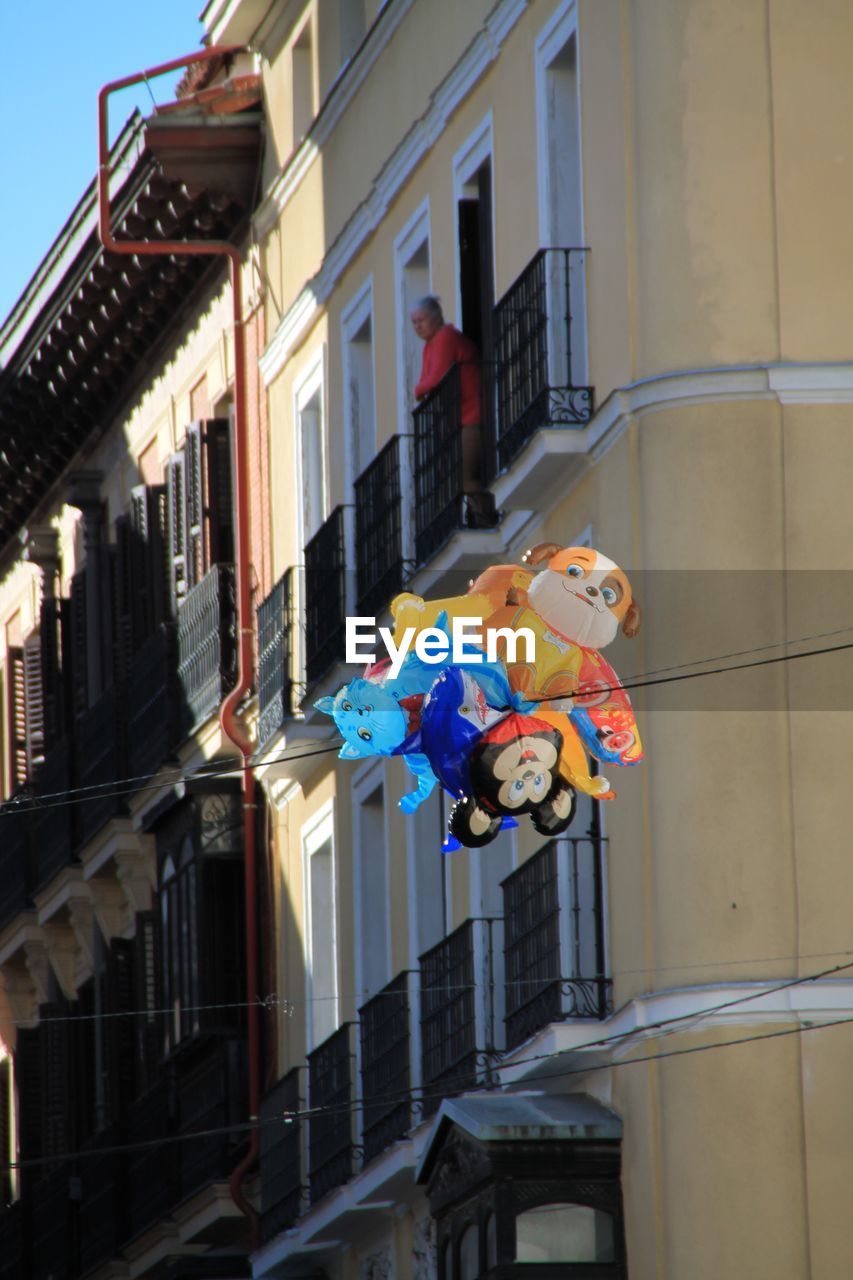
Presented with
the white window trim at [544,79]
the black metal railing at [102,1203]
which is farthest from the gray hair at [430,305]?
the black metal railing at [102,1203]

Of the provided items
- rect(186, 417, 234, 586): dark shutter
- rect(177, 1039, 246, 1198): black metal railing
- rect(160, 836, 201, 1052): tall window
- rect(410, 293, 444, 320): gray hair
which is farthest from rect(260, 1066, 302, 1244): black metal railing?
rect(410, 293, 444, 320): gray hair

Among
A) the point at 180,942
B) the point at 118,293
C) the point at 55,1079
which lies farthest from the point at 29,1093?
the point at 118,293

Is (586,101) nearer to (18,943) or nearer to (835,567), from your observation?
(835,567)

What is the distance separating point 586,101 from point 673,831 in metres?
4.01

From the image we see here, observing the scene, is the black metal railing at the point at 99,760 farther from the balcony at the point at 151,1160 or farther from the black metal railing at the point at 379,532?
the black metal railing at the point at 379,532

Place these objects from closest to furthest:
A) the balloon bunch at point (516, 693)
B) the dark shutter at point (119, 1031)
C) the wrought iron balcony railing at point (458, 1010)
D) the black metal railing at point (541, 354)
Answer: the balloon bunch at point (516, 693)
the black metal railing at point (541, 354)
the wrought iron balcony railing at point (458, 1010)
the dark shutter at point (119, 1031)

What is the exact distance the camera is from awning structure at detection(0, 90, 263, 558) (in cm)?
2744

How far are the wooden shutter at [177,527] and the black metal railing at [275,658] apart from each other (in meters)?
3.29

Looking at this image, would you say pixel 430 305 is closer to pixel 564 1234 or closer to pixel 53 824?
pixel 564 1234

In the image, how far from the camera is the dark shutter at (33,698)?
35.0 metres

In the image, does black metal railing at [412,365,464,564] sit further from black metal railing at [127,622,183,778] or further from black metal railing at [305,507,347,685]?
black metal railing at [127,622,183,778]

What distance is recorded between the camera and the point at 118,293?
A: 99.0ft

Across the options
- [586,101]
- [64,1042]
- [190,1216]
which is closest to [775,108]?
[586,101]

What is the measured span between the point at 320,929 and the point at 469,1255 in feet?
20.9
